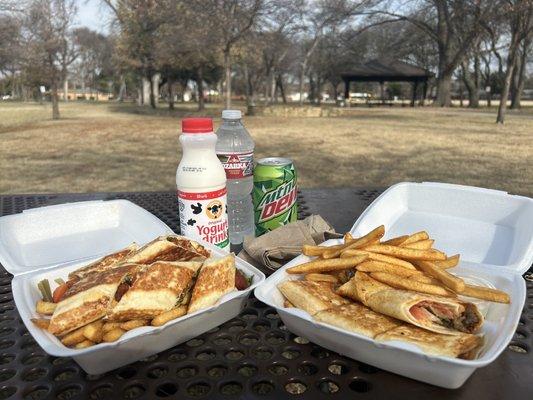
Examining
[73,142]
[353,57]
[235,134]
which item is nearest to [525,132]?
[73,142]

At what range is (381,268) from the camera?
109 centimetres

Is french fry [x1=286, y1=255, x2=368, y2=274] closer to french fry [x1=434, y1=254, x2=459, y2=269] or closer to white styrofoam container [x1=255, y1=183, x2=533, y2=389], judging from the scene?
→ white styrofoam container [x1=255, y1=183, x2=533, y2=389]

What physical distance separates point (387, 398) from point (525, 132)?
53.4ft

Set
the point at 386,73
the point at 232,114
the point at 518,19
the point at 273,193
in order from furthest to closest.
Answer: the point at 386,73, the point at 518,19, the point at 232,114, the point at 273,193

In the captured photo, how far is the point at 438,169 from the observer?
7.93 m

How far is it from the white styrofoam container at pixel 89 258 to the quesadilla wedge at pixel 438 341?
353 millimetres

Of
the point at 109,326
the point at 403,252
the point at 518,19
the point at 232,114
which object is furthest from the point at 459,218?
the point at 518,19

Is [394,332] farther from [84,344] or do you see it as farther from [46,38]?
[46,38]

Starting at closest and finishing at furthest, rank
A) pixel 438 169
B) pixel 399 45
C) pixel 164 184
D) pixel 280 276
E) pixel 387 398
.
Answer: pixel 387 398, pixel 280 276, pixel 164 184, pixel 438 169, pixel 399 45

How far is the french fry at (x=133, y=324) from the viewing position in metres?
0.90

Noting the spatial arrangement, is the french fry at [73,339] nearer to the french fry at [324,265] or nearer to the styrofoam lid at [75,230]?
the french fry at [324,265]

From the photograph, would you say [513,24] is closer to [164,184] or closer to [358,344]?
[164,184]

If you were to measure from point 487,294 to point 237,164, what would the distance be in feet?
3.04

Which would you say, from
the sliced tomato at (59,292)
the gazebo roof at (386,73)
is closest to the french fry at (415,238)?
the sliced tomato at (59,292)
